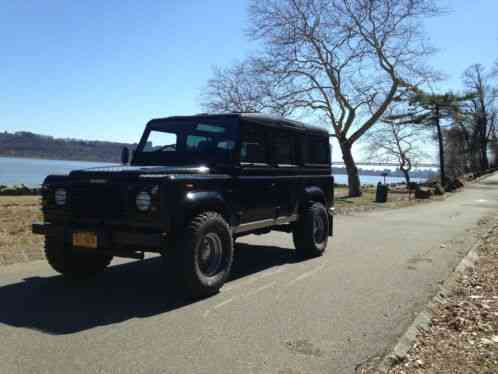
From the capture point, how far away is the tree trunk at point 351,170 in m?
28.1

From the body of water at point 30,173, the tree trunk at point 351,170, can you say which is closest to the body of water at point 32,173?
the body of water at point 30,173

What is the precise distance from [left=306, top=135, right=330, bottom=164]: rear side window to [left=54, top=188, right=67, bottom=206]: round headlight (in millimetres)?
3939

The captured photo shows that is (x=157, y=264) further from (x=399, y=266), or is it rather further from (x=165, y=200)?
(x=399, y=266)

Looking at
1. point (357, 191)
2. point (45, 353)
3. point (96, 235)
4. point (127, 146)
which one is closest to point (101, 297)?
point (96, 235)

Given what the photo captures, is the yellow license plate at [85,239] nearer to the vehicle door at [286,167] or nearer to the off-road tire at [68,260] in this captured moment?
the off-road tire at [68,260]

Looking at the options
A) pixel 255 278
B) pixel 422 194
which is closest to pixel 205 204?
pixel 255 278

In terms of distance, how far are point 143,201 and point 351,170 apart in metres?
24.6

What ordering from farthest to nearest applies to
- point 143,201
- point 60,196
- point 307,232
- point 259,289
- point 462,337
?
point 307,232 → point 259,289 → point 60,196 → point 143,201 → point 462,337

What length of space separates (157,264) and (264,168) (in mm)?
2318

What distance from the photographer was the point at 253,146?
643 cm

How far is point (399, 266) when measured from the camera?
7.45 meters

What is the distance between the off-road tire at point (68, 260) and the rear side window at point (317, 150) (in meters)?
3.76

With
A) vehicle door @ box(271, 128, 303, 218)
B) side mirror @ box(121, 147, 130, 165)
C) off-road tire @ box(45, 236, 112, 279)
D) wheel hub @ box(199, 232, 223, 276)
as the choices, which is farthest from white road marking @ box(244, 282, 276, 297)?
side mirror @ box(121, 147, 130, 165)

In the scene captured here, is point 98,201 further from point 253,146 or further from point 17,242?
point 17,242
